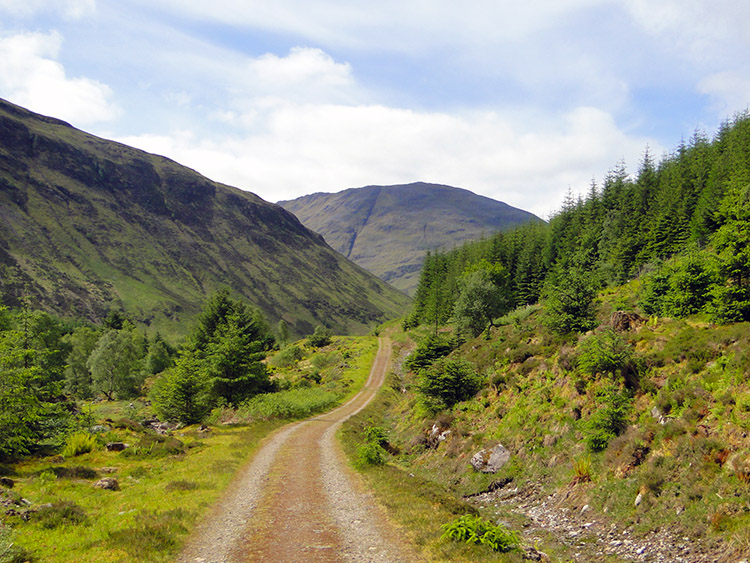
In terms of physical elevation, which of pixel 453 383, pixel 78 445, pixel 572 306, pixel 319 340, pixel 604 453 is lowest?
pixel 319 340

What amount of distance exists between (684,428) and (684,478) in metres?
2.06

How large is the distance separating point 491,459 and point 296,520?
1034cm

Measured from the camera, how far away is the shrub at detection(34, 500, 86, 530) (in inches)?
Answer: 466

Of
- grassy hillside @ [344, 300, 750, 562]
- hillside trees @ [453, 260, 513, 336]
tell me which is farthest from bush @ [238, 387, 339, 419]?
hillside trees @ [453, 260, 513, 336]

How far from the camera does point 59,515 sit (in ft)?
40.2

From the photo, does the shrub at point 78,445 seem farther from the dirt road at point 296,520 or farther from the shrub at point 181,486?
the dirt road at point 296,520

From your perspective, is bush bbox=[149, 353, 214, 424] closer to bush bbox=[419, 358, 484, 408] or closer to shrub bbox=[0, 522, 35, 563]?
bush bbox=[419, 358, 484, 408]

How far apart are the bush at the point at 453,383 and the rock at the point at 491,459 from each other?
6588 mm

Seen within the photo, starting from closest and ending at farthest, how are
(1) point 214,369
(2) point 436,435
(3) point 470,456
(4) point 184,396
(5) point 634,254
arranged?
1. (3) point 470,456
2. (2) point 436,435
3. (4) point 184,396
4. (1) point 214,369
5. (5) point 634,254

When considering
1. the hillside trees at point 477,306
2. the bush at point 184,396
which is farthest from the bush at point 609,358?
the hillside trees at point 477,306

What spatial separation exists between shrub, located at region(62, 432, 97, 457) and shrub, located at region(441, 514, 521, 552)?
67.1 feet

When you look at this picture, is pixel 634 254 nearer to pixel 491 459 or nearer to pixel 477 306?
pixel 477 306

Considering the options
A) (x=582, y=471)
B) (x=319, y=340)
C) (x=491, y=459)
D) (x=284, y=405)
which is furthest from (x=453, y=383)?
(x=319, y=340)

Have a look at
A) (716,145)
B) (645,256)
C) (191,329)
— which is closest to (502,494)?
(191,329)
